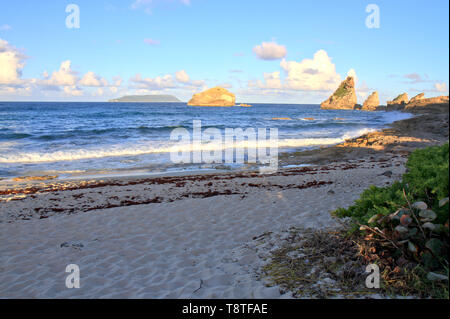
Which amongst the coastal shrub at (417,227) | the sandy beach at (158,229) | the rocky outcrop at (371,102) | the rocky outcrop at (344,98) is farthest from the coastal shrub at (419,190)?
the rocky outcrop at (344,98)

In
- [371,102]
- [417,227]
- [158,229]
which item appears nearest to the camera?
[417,227]

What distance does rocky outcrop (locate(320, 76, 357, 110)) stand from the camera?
136 meters

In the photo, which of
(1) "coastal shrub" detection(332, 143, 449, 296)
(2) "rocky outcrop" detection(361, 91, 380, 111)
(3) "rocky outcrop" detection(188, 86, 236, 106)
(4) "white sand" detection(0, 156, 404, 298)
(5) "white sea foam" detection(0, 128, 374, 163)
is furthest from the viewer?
(3) "rocky outcrop" detection(188, 86, 236, 106)

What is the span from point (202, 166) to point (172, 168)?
1.67 metres

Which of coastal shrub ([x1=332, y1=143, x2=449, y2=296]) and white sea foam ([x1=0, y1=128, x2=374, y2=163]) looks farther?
white sea foam ([x1=0, y1=128, x2=374, y2=163])

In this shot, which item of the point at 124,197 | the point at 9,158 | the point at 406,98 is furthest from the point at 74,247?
the point at 406,98

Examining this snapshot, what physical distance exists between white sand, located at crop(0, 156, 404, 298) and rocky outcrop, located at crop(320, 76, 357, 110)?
452 ft

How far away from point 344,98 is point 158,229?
14472 cm

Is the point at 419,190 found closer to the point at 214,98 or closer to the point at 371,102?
the point at 214,98

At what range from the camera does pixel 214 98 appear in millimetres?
133125

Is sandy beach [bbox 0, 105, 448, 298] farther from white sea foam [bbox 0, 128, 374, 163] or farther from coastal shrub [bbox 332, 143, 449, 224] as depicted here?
white sea foam [bbox 0, 128, 374, 163]

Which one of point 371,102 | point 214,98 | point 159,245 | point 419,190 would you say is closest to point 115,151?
point 159,245

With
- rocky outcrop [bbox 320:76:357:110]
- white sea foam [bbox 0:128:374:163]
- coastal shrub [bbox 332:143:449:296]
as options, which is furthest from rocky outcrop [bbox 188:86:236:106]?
coastal shrub [bbox 332:143:449:296]
